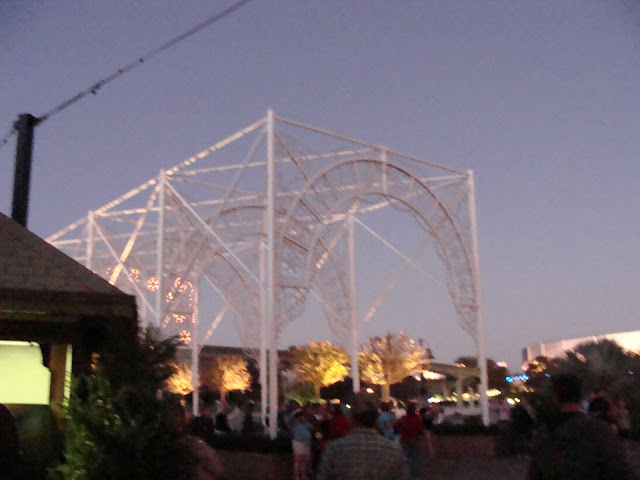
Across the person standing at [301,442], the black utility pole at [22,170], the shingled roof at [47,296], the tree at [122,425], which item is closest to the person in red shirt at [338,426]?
the person standing at [301,442]

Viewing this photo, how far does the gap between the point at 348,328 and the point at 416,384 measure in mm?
34520

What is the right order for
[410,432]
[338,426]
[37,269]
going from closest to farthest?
[37,269]
[338,426]
[410,432]

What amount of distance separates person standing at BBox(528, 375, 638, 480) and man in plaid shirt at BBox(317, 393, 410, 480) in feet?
2.32

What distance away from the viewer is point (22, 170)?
12531 mm

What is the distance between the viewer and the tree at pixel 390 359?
29.8m

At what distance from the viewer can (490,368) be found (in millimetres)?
66812

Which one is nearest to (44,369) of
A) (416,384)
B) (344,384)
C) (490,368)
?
(344,384)

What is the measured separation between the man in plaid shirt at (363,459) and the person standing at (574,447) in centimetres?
71

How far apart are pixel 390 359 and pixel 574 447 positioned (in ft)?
86.0

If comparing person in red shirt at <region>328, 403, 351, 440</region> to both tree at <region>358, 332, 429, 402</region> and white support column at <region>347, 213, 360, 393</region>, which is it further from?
tree at <region>358, 332, 429, 402</region>

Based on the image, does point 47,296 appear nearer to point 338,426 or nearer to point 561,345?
point 338,426

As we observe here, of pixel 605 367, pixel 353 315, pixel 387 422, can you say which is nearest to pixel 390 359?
pixel 353 315

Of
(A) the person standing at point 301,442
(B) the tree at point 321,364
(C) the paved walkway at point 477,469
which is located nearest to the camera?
(A) the person standing at point 301,442

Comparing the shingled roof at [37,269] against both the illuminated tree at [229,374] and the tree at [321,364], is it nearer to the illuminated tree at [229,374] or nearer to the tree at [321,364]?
the tree at [321,364]
